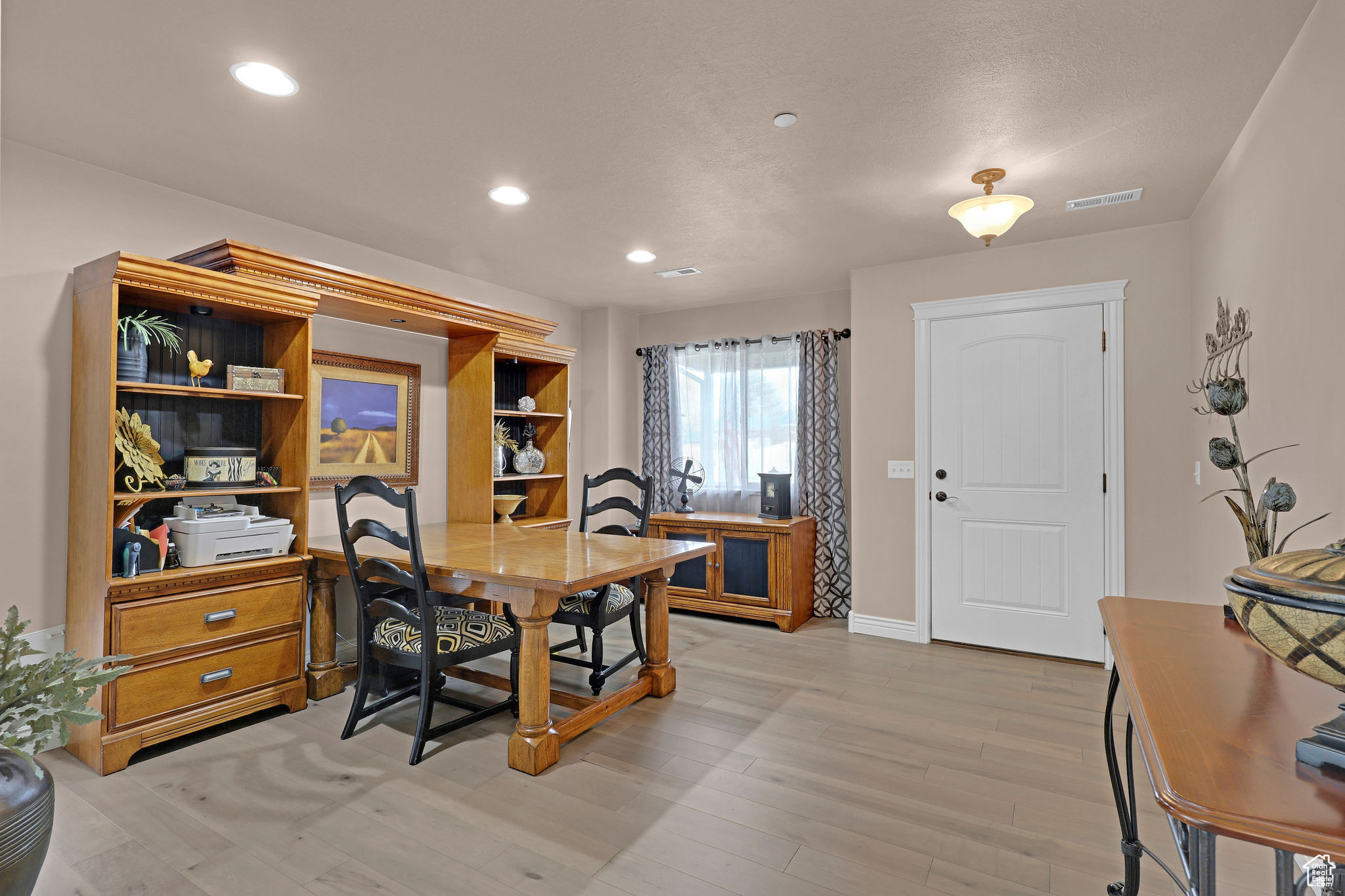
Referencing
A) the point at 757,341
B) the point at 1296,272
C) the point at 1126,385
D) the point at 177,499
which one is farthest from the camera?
the point at 757,341

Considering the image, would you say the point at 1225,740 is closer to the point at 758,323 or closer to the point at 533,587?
the point at 533,587

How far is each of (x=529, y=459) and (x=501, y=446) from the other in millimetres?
218

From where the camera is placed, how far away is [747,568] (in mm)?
4746

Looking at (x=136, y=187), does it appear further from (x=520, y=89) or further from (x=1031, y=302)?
(x=1031, y=302)

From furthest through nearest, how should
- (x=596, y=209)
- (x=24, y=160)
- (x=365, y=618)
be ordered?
(x=596, y=209)
(x=365, y=618)
(x=24, y=160)

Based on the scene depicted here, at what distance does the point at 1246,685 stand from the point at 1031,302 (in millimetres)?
3239

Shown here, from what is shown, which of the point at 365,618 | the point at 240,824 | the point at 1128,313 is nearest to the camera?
the point at 240,824

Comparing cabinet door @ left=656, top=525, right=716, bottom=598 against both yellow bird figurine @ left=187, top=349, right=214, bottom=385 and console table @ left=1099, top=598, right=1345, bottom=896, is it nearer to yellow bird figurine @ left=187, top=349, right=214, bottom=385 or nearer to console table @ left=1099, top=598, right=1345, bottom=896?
yellow bird figurine @ left=187, top=349, right=214, bottom=385

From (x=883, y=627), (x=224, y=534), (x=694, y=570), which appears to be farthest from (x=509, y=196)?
(x=883, y=627)

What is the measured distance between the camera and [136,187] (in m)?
2.87

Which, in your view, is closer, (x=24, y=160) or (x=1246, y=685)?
(x=1246, y=685)

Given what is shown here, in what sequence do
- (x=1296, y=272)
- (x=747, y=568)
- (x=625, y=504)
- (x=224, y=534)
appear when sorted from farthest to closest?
1. (x=747, y=568)
2. (x=625, y=504)
3. (x=224, y=534)
4. (x=1296, y=272)

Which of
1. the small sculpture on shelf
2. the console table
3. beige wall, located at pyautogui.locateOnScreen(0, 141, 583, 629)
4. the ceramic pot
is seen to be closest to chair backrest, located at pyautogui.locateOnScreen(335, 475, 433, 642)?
beige wall, located at pyautogui.locateOnScreen(0, 141, 583, 629)

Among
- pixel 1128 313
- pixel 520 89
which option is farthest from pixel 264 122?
pixel 1128 313
